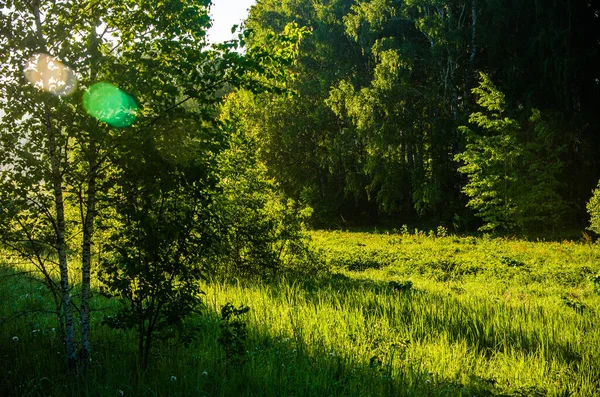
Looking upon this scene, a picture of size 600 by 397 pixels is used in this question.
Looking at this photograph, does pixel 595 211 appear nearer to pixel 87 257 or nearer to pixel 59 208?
pixel 87 257

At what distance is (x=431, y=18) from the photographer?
2712 cm

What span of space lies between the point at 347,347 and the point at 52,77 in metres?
4.10

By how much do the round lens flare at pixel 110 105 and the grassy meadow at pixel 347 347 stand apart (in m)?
1.95

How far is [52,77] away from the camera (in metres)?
3.77

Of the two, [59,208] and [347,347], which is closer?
[59,208]

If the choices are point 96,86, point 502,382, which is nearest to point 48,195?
point 96,86

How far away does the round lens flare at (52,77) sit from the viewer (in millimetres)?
3740

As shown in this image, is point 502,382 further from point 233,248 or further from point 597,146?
point 597,146

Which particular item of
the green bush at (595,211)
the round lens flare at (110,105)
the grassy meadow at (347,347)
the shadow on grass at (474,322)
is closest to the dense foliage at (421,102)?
the green bush at (595,211)

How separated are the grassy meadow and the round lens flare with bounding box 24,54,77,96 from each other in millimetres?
2031

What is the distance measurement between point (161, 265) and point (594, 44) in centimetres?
2512

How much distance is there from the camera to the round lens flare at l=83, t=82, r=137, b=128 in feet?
12.3

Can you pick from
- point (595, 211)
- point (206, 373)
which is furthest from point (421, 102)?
point (206, 373)

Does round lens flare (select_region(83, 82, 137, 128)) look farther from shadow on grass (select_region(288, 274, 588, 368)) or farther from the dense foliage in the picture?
the dense foliage
